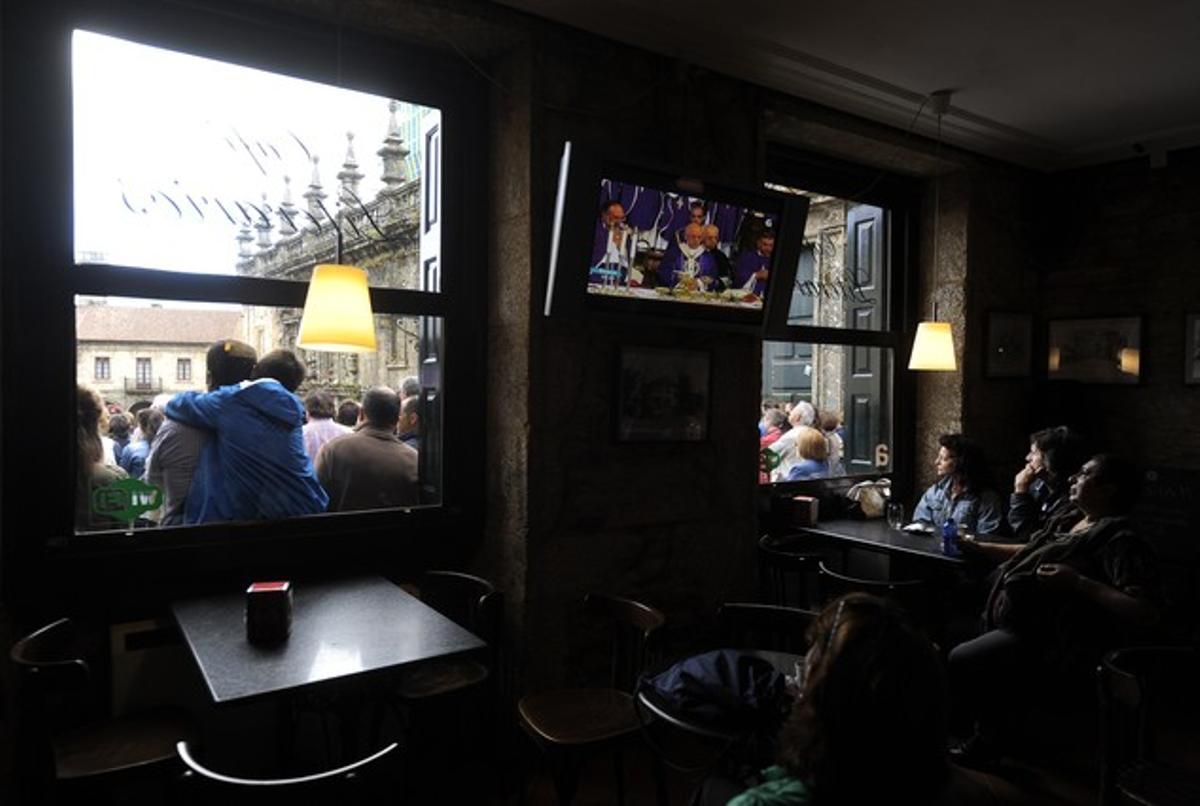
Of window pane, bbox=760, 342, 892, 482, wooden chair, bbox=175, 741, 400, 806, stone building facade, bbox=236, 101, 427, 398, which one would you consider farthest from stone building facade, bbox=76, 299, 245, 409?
window pane, bbox=760, 342, 892, 482

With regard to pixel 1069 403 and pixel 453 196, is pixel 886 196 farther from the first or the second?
pixel 453 196

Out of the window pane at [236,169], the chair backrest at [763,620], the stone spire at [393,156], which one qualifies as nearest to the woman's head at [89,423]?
the window pane at [236,169]

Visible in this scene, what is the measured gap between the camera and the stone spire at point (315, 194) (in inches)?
107

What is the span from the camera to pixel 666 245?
2.95 m

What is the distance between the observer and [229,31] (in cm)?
250

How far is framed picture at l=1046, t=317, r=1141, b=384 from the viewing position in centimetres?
436

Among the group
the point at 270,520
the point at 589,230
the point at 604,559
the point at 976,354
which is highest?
the point at 589,230

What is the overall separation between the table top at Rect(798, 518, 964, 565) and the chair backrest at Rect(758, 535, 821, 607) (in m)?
0.17

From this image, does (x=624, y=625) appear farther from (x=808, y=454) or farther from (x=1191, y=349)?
(x=1191, y=349)

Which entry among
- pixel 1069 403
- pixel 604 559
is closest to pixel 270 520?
pixel 604 559

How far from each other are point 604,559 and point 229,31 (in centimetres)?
219

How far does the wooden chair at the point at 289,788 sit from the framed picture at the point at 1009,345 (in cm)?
412

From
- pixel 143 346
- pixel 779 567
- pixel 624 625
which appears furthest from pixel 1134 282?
pixel 143 346

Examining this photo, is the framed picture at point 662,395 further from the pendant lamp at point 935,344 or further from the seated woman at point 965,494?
the seated woman at point 965,494
